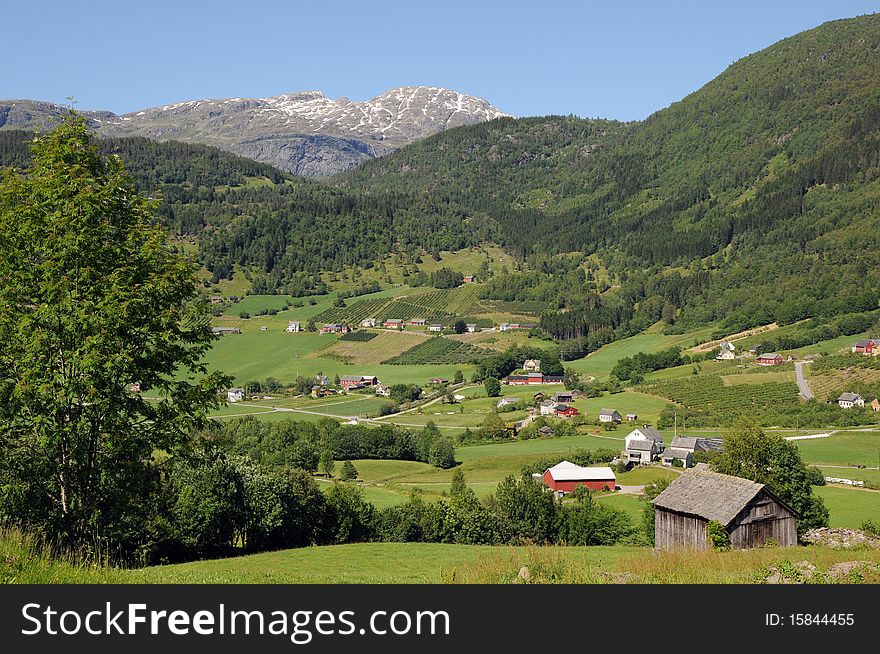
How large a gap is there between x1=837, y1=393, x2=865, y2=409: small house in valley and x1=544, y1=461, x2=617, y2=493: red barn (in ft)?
136

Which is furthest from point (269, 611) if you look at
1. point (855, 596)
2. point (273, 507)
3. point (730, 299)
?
point (730, 299)

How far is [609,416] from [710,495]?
225 feet

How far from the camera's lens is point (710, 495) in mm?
30734

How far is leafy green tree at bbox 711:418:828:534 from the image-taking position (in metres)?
40.9

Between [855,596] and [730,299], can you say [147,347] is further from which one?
[730,299]

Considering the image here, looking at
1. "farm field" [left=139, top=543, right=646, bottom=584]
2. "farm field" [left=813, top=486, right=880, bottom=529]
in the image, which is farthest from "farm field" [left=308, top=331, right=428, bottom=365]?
"farm field" [left=139, top=543, right=646, bottom=584]

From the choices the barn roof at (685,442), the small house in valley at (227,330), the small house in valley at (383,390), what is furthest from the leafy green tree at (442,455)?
the small house in valley at (227,330)

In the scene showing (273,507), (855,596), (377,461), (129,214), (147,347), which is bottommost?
(377,461)

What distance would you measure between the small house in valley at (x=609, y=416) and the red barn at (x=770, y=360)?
3666cm

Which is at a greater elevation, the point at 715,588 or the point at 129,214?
the point at 129,214

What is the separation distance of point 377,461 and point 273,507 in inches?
2033

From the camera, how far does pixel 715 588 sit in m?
8.88

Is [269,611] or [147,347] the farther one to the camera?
A: [147,347]

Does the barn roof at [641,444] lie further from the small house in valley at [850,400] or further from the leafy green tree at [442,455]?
the small house in valley at [850,400]
